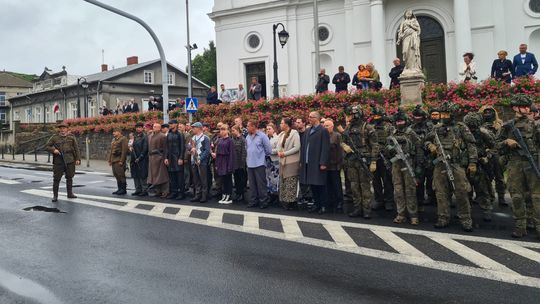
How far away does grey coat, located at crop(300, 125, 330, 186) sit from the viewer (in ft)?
28.3

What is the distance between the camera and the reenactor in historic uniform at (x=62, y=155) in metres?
10.7

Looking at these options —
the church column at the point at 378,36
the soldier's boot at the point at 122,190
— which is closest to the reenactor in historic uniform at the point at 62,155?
the soldier's boot at the point at 122,190

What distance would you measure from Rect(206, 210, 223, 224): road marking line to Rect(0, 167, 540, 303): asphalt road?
10 cm

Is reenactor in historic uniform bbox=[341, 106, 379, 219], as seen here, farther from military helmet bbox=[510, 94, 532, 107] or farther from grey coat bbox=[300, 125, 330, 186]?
military helmet bbox=[510, 94, 532, 107]

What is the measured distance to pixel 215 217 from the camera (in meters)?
8.37

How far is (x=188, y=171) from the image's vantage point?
11367 mm

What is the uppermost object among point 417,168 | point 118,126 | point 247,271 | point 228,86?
point 228,86

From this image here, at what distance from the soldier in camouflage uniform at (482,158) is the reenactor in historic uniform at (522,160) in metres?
0.84

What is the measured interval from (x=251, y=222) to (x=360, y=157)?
241cm

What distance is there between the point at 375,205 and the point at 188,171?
4989 millimetres

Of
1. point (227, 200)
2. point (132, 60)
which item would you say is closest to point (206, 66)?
point (132, 60)

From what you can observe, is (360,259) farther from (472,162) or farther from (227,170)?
(227,170)

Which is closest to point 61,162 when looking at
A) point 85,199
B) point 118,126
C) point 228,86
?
point 85,199

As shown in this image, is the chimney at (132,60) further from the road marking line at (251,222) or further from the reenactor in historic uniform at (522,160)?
the reenactor in historic uniform at (522,160)
